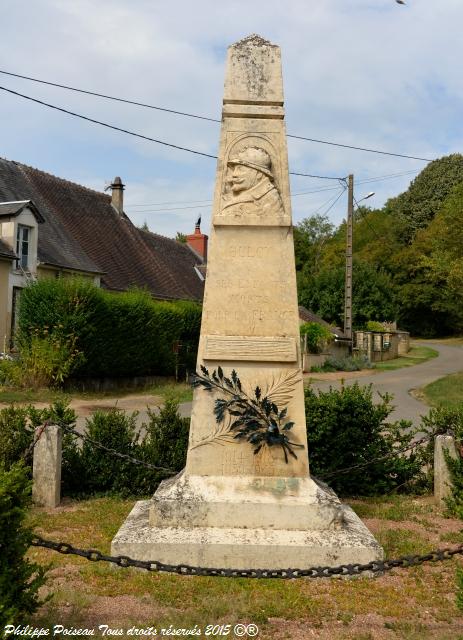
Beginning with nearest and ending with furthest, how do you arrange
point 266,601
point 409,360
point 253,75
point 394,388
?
1. point 266,601
2. point 253,75
3. point 394,388
4. point 409,360

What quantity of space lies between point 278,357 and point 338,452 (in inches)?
88.2

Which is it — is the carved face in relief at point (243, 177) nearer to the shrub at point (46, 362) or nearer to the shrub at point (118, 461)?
the shrub at point (118, 461)

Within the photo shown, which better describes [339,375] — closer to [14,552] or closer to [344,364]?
[344,364]

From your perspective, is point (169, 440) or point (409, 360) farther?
point (409, 360)

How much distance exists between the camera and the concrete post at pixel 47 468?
19.4 feet

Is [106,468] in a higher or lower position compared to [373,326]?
lower

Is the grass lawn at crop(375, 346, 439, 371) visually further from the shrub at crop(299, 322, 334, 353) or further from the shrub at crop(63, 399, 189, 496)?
the shrub at crop(63, 399, 189, 496)

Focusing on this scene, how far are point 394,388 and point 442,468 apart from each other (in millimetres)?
14068

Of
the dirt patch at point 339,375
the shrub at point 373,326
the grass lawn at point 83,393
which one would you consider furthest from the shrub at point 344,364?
the shrub at point 373,326

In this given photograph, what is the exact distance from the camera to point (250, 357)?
482cm

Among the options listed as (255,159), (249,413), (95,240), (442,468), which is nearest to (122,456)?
(249,413)

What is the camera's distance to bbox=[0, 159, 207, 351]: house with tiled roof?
19781 mm

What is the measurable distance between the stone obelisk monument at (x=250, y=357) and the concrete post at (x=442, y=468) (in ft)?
6.26

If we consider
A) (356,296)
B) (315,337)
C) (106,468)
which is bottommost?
(106,468)
